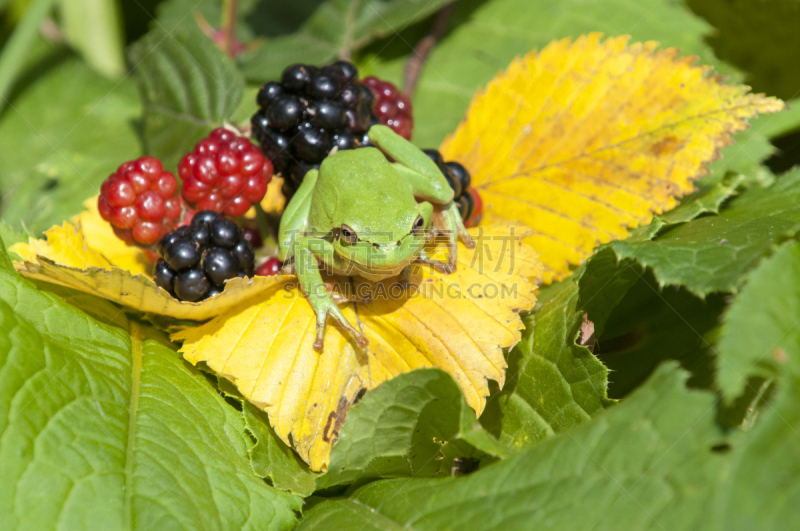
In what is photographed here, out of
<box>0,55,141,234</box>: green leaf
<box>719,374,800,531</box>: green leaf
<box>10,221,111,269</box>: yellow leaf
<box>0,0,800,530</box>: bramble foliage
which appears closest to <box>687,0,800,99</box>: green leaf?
<box>0,0,800,530</box>: bramble foliage

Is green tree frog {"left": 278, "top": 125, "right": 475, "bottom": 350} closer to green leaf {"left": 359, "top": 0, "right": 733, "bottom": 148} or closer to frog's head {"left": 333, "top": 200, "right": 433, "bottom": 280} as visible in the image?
frog's head {"left": 333, "top": 200, "right": 433, "bottom": 280}

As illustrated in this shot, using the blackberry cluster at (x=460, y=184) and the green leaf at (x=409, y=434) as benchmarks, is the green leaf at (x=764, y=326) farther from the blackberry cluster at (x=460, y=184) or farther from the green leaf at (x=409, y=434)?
the blackberry cluster at (x=460, y=184)

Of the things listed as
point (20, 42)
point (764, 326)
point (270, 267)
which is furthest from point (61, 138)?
point (764, 326)

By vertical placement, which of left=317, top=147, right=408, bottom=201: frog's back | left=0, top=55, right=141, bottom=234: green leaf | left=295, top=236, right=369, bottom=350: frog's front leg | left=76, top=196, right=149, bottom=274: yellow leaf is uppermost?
left=317, top=147, right=408, bottom=201: frog's back

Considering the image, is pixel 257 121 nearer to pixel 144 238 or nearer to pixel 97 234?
pixel 144 238

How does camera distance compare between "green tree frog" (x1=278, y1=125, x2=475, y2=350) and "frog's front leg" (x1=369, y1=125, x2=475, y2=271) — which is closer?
"green tree frog" (x1=278, y1=125, x2=475, y2=350)

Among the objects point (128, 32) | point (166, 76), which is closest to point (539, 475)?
point (166, 76)

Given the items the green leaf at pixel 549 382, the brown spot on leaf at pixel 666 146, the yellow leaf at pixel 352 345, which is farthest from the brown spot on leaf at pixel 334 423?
the brown spot on leaf at pixel 666 146
